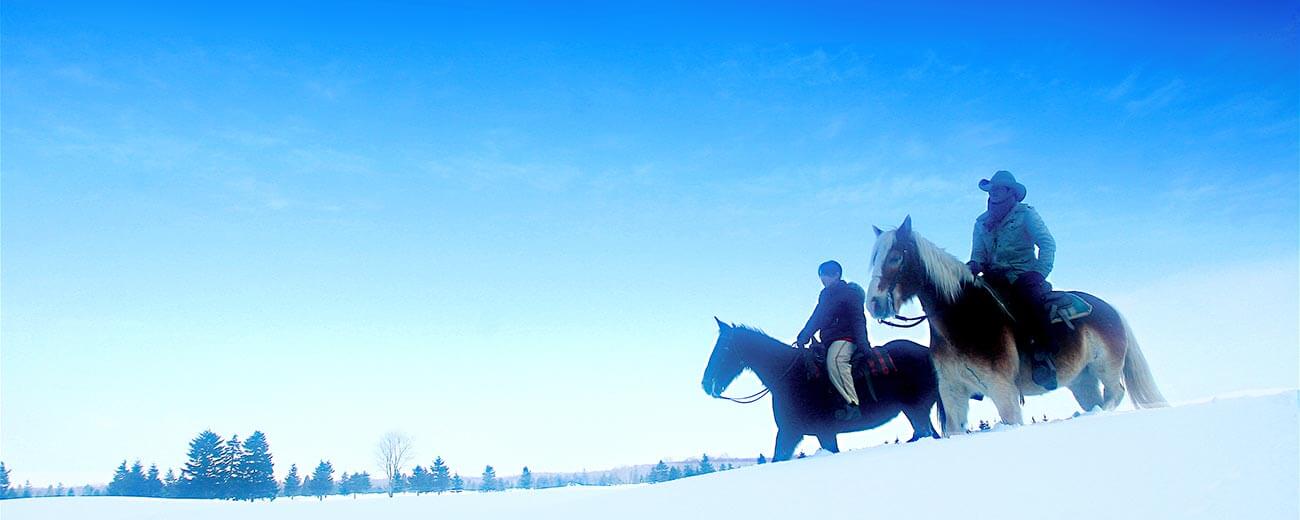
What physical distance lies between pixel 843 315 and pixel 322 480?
181 feet

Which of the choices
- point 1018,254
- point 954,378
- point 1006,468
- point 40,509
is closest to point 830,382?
point 954,378

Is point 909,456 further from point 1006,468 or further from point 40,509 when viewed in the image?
point 40,509

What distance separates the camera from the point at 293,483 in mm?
53438

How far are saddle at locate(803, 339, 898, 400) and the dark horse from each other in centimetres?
2

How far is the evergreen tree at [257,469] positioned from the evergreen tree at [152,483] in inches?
419

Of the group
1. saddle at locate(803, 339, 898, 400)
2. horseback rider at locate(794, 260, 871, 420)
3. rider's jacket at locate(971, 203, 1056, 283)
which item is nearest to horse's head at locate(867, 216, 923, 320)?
horseback rider at locate(794, 260, 871, 420)

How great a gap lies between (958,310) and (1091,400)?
5.97 feet

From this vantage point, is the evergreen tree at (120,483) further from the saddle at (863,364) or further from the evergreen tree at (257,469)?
the saddle at (863,364)

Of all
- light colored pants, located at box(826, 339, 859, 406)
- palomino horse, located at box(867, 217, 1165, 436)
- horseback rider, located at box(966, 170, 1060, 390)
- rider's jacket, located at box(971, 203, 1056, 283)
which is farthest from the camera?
light colored pants, located at box(826, 339, 859, 406)

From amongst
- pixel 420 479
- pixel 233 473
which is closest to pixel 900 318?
pixel 233 473

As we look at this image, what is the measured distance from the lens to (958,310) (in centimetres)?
638

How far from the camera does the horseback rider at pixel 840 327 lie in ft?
23.1

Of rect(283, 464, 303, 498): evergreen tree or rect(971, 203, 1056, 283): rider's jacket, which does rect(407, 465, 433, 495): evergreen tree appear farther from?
rect(971, 203, 1056, 283): rider's jacket

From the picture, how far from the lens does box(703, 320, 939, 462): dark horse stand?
715cm
